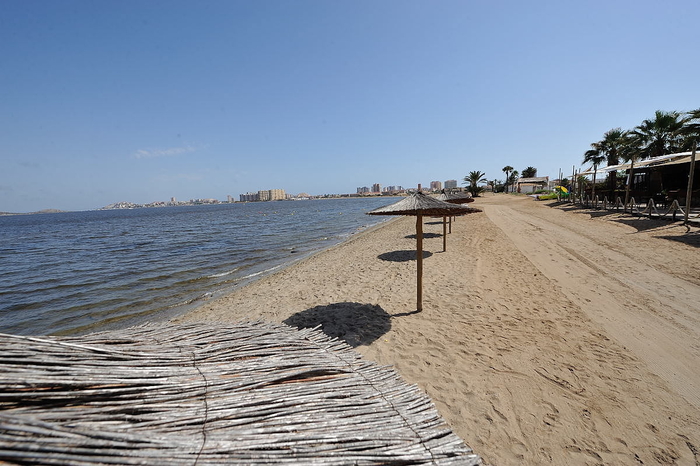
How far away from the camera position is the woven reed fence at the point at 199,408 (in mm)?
1031

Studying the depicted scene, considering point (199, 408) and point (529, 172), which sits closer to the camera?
point (199, 408)

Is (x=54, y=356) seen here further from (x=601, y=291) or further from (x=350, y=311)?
(x=601, y=291)

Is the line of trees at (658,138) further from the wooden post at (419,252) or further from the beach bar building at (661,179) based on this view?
the wooden post at (419,252)

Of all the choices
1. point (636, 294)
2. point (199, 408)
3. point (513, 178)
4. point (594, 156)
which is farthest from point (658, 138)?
point (513, 178)

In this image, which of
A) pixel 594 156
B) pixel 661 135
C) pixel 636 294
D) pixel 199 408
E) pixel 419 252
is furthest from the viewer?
pixel 594 156

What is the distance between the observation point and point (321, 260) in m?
11.8

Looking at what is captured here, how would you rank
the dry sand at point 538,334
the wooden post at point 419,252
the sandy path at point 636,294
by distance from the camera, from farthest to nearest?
the wooden post at point 419,252 → the sandy path at point 636,294 → the dry sand at point 538,334

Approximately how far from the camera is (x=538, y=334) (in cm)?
463

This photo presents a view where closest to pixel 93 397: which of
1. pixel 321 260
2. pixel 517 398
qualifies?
pixel 517 398

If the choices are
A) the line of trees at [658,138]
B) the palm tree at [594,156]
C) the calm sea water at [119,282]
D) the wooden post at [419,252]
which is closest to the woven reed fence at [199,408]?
the wooden post at [419,252]

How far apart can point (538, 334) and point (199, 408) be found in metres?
4.96

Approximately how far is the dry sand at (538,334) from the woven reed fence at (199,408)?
1710 millimetres

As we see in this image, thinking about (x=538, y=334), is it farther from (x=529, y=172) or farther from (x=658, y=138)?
(x=529, y=172)

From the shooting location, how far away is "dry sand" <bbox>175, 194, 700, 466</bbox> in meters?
2.86
